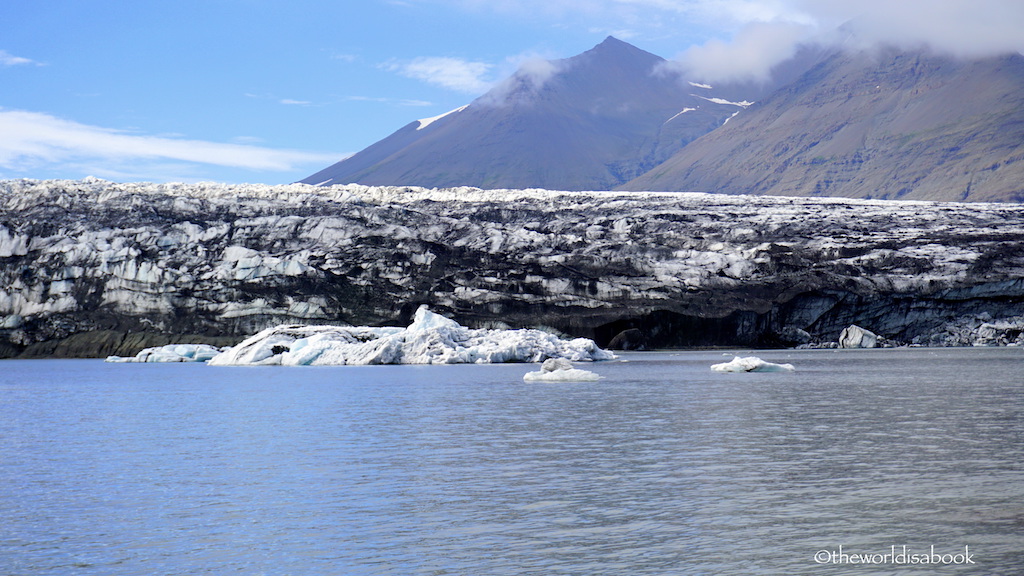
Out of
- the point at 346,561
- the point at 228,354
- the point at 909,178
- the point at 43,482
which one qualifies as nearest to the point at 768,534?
the point at 346,561

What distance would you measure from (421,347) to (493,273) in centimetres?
1919

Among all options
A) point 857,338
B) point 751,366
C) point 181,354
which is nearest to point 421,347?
point 751,366

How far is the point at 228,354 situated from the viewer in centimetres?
5084

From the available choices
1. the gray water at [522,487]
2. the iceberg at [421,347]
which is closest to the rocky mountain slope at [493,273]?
the iceberg at [421,347]

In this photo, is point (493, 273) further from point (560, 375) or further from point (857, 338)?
point (560, 375)

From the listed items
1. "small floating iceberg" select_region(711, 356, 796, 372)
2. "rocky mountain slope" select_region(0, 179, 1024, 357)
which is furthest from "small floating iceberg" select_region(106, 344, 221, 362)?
"small floating iceberg" select_region(711, 356, 796, 372)

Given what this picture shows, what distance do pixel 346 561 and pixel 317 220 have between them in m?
62.7

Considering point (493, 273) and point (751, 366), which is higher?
point (493, 273)

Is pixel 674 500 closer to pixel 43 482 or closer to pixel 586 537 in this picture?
pixel 586 537

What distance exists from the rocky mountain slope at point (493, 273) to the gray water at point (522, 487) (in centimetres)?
3818

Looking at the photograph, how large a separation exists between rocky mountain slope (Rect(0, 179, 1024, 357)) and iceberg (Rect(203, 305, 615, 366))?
13.4 meters

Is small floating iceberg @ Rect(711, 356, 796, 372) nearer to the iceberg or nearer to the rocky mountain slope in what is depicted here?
the iceberg

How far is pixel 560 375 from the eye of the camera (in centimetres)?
3166

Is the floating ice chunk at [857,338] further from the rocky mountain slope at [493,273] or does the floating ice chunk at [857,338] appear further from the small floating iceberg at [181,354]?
the small floating iceberg at [181,354]
